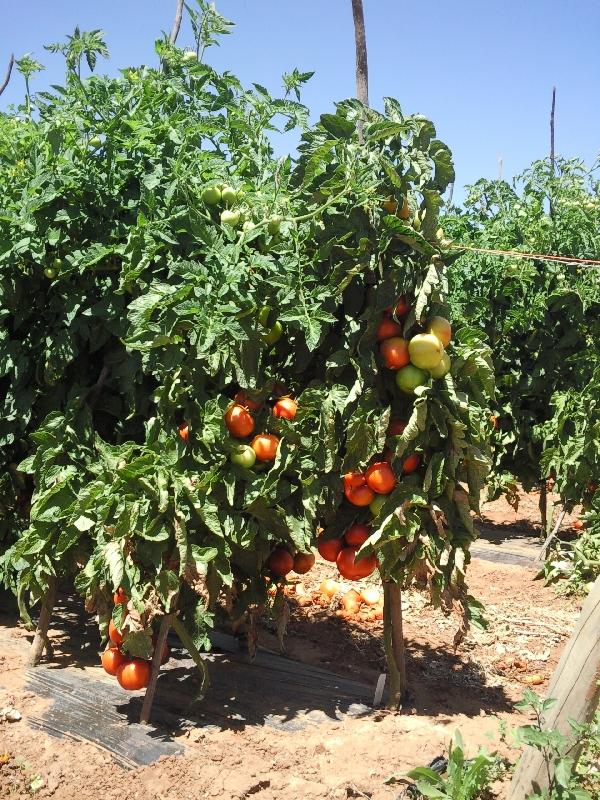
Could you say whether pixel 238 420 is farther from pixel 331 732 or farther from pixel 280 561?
pixel 331 732

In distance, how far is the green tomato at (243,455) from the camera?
9.66 ft

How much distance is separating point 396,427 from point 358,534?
1.48 ft

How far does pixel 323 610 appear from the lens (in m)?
4.61

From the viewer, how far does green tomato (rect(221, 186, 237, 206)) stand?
9.80 ft

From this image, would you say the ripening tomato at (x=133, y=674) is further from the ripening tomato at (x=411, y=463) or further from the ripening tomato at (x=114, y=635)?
the ripening tomato at (x=411, y=463)

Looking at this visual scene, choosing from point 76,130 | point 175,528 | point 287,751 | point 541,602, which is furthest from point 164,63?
point 541,602

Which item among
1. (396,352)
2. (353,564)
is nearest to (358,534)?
(353,564)

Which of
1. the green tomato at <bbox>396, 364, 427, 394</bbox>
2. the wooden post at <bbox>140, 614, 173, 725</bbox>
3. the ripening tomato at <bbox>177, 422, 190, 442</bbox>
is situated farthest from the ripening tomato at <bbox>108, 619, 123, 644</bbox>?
the green tomato at <bbox>396, 364, 427, 394</bbox>

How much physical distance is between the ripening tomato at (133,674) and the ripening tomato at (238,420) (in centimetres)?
91

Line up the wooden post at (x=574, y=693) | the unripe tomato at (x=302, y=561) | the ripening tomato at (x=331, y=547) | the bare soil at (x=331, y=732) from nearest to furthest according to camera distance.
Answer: the wooden post at (x=574, y=693) < the bare soil at (x=331, y=732) < the ripening tomato at (x=331, y=547) < the unripe tomato at (x=302, y=561)

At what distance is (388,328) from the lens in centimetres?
302

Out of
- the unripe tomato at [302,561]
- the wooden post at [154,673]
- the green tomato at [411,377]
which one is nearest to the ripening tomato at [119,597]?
the wooden post at [154,673]

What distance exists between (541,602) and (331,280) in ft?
10.7

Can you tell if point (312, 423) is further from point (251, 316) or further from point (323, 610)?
point (323, 610)
